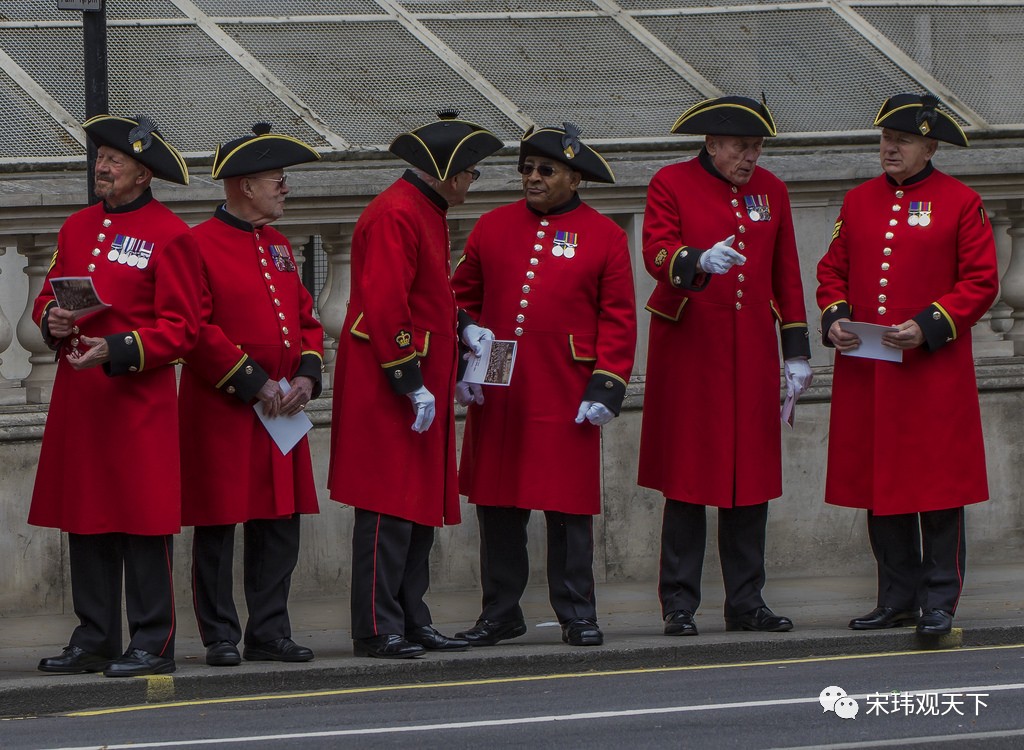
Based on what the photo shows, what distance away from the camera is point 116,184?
823cm

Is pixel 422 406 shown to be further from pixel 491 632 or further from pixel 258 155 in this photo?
pixel 258 155

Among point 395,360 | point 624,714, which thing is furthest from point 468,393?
point 624,714

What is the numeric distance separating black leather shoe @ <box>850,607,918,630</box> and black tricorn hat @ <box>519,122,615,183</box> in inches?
82.3

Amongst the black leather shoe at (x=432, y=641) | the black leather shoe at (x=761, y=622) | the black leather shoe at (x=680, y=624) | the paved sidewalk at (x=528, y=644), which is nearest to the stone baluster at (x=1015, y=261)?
the paved sidewalk at (x=528, y=644)

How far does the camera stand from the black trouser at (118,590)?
8234 mm

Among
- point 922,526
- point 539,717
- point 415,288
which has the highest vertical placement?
point 415,288

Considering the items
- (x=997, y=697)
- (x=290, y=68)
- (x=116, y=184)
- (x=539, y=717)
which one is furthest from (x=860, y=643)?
(x=290, y=68)

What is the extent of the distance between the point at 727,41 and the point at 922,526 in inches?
206

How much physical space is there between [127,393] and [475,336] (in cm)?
142

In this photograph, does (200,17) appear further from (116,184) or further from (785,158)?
(116,184)

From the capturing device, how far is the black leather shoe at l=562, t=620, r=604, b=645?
876 centimetres

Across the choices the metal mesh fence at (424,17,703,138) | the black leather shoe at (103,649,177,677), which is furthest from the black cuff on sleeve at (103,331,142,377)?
the metal mesh fence at (424,17,703,138)

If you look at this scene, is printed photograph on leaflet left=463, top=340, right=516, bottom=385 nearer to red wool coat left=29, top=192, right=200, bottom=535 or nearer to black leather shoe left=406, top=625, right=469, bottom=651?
black leather shoe left=406, top=625, right=469, bottom=651

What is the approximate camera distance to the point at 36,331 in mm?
10125
